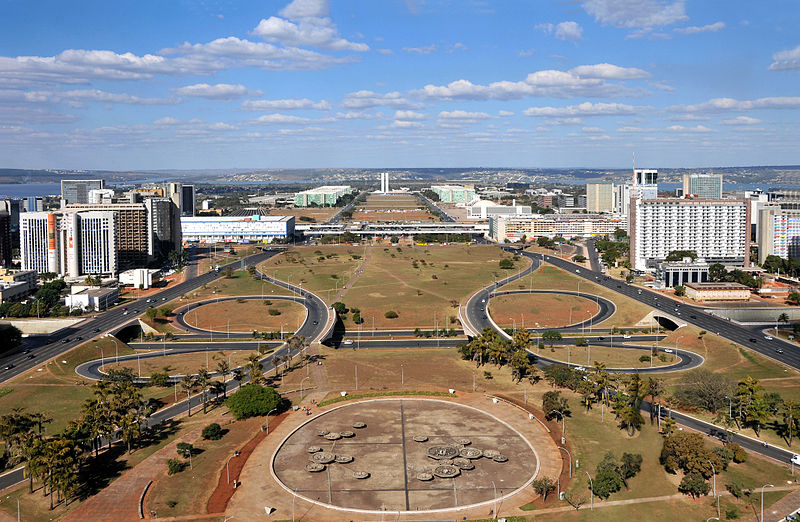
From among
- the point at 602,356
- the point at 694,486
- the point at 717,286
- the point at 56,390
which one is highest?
the point at 717,286

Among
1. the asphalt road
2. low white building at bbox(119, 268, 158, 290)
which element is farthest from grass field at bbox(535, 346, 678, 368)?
low white building at bbox(119, 268, 158, 290)

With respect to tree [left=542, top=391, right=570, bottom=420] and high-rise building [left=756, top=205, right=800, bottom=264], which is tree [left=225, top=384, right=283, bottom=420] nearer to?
tree [left=542, top=391, right=570, bottom=420]

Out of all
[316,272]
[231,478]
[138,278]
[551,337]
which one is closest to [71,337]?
[138,278]

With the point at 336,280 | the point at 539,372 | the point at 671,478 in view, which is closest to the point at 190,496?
the point at 671,478

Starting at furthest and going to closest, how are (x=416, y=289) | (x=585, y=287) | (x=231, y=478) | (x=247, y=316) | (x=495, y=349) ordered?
(x=585, y=287) → (x=416, y=289) → (x=247, y=316) → (x=495, y=349) → (x=231, y=478)

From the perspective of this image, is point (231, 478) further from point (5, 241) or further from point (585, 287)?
point (5, 241)

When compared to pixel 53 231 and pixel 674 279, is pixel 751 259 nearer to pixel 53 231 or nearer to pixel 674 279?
pixel 674 279

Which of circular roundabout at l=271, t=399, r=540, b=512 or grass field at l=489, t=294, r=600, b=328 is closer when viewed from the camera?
circular roundabout at l=271, t=399, r=540, b=512
